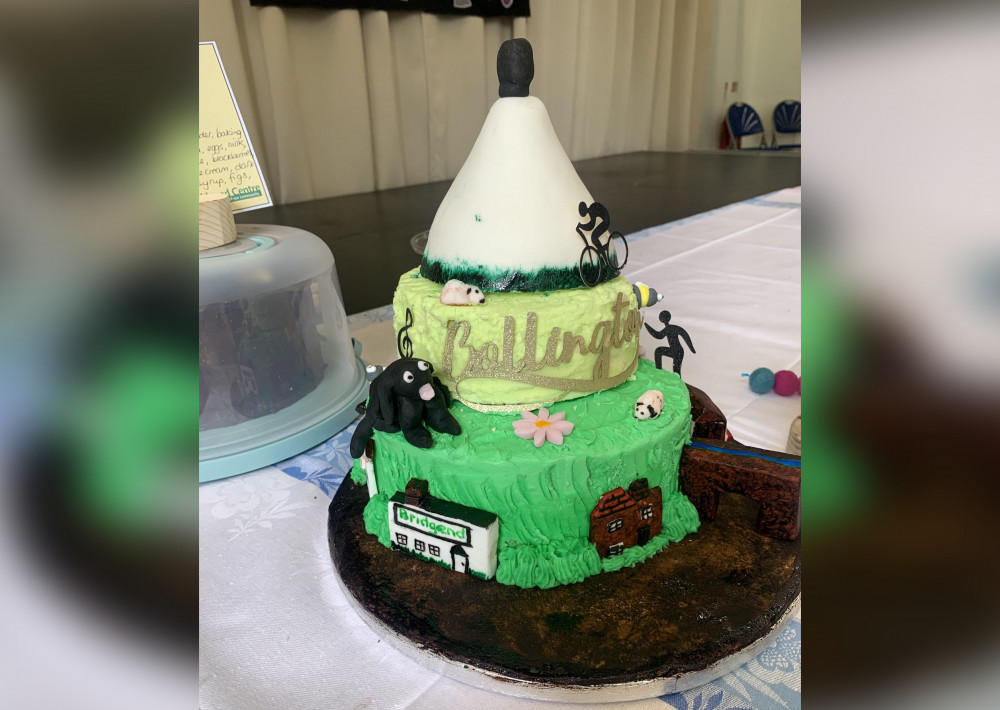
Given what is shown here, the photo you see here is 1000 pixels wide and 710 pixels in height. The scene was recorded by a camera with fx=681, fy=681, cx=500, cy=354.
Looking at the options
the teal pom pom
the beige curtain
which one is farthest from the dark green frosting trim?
the beige curtain

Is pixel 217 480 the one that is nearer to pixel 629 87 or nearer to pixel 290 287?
pixel 290 287

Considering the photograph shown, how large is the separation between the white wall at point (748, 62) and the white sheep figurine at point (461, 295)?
6423 mm

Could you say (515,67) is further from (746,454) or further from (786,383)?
(786,383)

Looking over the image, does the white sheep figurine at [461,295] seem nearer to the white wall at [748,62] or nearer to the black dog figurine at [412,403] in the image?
the black dog figurine at [412,403]

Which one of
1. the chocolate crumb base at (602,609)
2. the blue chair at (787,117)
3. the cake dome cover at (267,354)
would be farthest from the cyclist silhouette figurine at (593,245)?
the blue chair at (787,117)

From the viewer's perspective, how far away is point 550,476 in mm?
842

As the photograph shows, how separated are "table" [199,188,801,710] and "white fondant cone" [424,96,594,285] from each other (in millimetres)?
499

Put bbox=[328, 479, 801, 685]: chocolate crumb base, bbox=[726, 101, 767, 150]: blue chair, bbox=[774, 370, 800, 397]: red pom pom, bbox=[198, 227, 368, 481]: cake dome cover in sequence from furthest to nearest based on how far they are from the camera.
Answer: bbox=[726, 101, 767, 150]: blue chair
bbox=[774, 370, 800, 397]: red pom pom
bbox=[198, 227, 368, 481]: cake dome cover
bbox=[328, 479, 801, 685]: chocolate crumb base

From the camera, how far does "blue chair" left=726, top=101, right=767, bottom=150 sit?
265 inches

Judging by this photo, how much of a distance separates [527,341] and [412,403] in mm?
169

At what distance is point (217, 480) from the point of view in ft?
3.92

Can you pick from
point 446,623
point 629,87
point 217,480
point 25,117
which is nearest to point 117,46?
point 25,117

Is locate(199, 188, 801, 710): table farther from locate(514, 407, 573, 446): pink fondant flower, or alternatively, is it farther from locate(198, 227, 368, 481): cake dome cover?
locate(514, 407, 573, 446): pink fondant flower

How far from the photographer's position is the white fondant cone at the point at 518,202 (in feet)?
2.94
